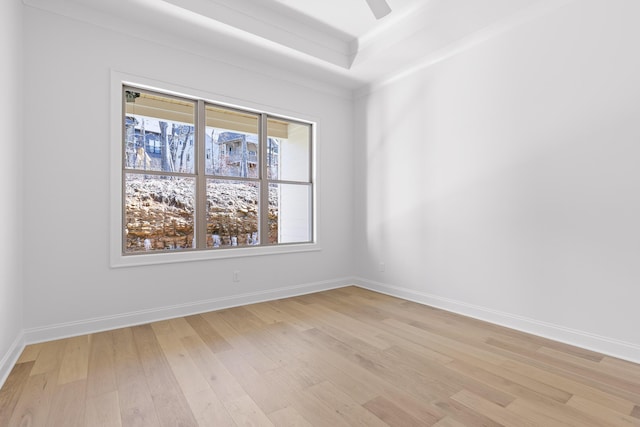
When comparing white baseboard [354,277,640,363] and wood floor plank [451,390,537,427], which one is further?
white baseboard [354,277,640,363]

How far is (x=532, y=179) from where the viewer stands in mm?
2820

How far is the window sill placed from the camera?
2.96m

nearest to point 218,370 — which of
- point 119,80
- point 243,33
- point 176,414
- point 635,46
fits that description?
point 176,414

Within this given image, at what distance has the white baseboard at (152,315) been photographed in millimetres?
2606

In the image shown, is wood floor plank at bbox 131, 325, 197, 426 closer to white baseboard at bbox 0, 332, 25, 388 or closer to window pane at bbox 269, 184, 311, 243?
white baseboard at bbox 0, 332, 25, 388

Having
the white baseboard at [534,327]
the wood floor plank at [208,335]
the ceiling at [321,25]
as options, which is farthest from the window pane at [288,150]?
the white baseboard at [534,327]

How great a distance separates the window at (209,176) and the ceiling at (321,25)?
66 centimetres

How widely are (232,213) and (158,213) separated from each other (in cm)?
83

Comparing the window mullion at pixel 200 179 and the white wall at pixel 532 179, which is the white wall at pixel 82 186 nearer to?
the window mullion at pixel 200 179

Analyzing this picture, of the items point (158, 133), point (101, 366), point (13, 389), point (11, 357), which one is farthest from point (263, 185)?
point (13, 389)

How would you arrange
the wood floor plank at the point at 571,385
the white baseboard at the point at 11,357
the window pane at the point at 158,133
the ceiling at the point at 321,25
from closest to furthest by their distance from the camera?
the wood floor plank at the point at 571,385 → the white baseboard at the point at 11,357 → the ceiling at the point at 321,25 → the window pane at the point at 158,133

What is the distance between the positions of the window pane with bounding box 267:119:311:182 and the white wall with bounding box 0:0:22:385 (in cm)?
241

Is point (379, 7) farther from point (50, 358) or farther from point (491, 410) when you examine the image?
point (50, 358)

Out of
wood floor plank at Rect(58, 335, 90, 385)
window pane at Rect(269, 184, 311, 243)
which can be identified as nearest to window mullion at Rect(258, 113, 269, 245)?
window pane at Rect(269, 184, 311, 243)
